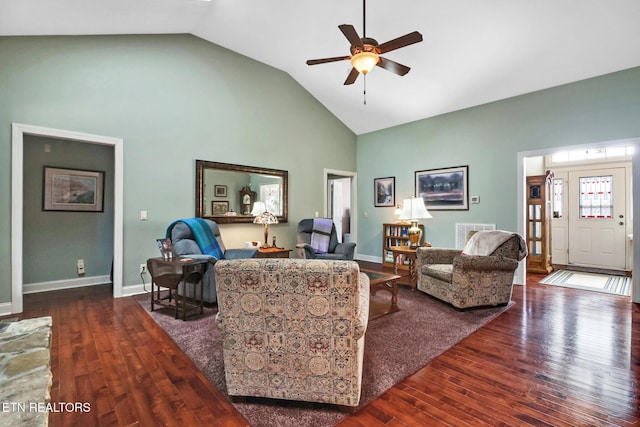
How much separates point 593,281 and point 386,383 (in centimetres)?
481

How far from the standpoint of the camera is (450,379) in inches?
77.9

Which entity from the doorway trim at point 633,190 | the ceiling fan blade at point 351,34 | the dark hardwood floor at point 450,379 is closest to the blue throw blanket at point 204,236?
the dark hardwood floor at point 450,379

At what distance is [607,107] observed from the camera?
13.0 ft

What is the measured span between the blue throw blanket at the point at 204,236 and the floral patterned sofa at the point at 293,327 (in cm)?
236

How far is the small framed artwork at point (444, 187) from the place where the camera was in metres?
5.32

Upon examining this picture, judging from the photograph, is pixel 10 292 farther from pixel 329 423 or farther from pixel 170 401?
pixel 329 423

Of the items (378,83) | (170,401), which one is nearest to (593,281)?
(378,83)

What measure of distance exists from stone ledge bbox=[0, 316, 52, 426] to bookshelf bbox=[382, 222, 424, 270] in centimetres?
538

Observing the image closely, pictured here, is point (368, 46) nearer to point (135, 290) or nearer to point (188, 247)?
point (188, 247)

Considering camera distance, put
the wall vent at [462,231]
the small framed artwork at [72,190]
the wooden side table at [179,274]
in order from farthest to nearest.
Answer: the wall vent at [462,231] → the small framed artwork at [72,190] → the wooden side table at [179,274]

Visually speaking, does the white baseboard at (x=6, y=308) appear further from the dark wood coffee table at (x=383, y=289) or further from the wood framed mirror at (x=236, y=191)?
the dark wood coffee table at (x=383, y=289)

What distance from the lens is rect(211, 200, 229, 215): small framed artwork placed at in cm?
473

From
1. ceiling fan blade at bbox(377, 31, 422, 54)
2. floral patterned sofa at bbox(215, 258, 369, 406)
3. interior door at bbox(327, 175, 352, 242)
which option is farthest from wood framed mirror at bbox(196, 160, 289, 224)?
floral patterned sofa at bbox(215, 258, 369, 406)

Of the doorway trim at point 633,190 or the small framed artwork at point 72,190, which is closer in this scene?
the doorway trim at point 633,190
